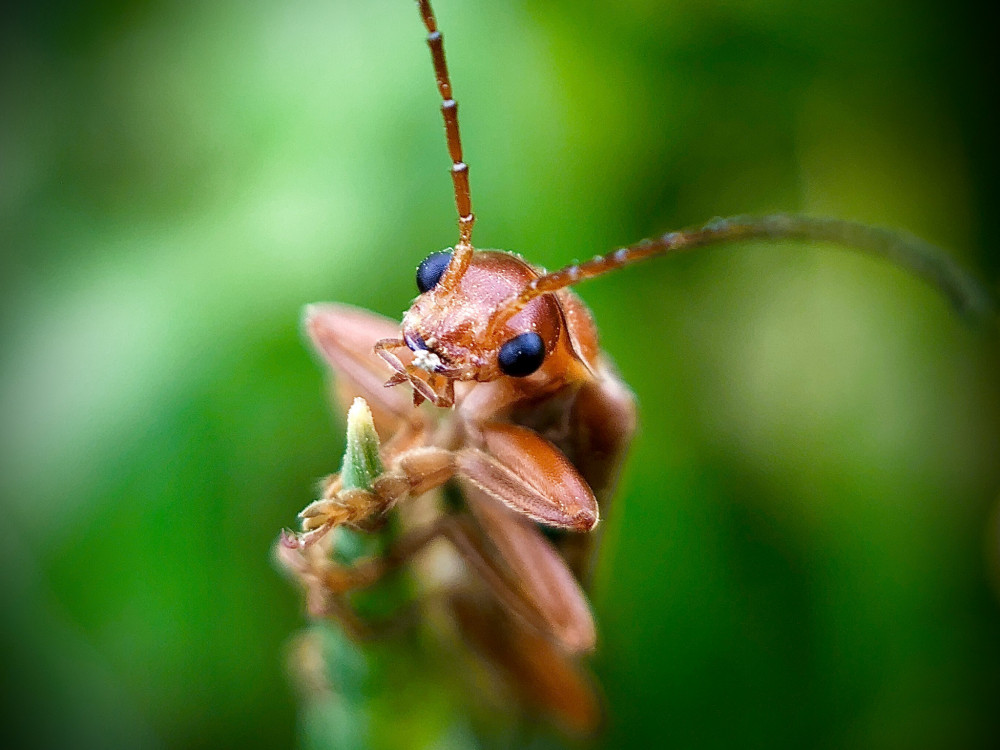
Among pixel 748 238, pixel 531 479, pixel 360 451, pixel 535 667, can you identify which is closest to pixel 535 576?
pixel 531 479

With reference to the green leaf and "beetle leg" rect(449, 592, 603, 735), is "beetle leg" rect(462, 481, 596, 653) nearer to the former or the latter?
"beetle leg" rect(449, 592, 603, 735)

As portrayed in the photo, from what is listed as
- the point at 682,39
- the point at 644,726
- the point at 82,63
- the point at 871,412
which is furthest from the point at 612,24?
the point at 644,726

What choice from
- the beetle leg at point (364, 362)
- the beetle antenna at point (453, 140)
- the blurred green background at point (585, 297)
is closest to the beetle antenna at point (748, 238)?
the beetle antenna at point (453, 140)

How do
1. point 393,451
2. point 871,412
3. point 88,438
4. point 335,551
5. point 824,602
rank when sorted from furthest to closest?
point 871,412, point 824,602, point 88,438, point 393,451, point 335,551

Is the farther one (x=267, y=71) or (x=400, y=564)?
(x=267, y=71)

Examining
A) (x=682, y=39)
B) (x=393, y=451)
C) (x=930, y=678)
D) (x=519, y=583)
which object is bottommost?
(x=930, y=678)

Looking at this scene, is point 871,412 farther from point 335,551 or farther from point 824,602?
point 335,551
